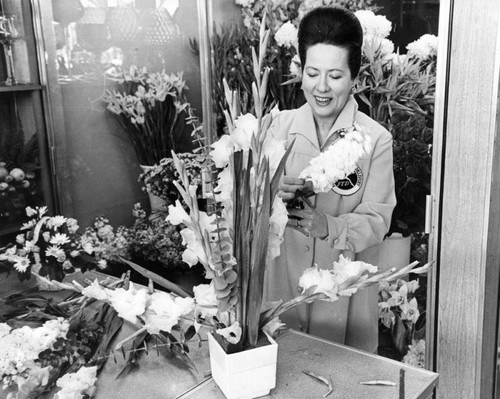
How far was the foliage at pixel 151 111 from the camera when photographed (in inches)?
110

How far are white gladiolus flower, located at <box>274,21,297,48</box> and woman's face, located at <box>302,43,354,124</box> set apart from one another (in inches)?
5.1

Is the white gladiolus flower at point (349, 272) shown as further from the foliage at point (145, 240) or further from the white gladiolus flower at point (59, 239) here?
the foliage at point (145, 240)

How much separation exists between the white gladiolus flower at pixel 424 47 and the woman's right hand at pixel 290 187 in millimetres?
627

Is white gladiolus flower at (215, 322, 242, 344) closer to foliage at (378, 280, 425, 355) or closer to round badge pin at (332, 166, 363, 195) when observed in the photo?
round badge pin at (332, 166, 363, 195)

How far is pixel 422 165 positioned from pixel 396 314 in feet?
1.91

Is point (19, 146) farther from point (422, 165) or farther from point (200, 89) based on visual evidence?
point (422, 165)

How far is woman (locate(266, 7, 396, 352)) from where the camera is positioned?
6.73 ft

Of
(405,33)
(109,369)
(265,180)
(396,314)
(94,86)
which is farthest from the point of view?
(94,86)

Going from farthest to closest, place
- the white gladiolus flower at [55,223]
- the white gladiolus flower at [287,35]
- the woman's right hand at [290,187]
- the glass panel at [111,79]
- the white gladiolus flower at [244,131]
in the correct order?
the glass panel at [111,79]
the white gladiolus flower at [287,35]
the white gladiolus flower at [55,223]
the woman's right hand at [290,187]
the white gladiolus flower at [244,131]

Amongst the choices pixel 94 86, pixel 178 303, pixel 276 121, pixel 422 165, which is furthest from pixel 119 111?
pixel 178 303

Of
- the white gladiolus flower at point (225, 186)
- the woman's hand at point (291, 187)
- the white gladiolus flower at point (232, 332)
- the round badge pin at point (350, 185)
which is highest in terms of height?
the white gladiolus flower at point (225, 186)

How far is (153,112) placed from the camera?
2840mm

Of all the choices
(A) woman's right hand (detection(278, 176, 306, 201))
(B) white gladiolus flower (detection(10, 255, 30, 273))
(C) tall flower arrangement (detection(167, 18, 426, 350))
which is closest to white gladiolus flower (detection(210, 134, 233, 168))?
(C) tall flower arrangement (detection(167, 18, 426, 350))

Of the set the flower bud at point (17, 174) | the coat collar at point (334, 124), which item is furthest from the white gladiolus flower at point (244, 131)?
the flower bud at point (17, 174)
